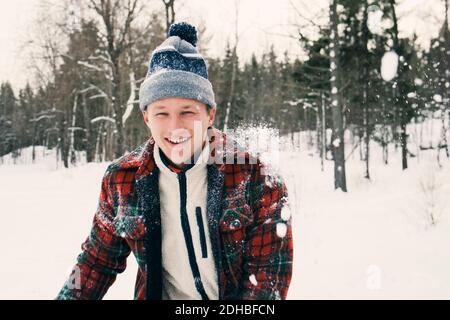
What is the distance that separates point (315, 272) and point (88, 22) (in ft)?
49.1

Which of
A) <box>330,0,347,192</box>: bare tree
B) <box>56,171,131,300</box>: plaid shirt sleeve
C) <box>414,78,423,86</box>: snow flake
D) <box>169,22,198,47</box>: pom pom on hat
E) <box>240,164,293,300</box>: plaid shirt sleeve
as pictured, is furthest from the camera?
<box>414,78,423,86</box>: snow flake

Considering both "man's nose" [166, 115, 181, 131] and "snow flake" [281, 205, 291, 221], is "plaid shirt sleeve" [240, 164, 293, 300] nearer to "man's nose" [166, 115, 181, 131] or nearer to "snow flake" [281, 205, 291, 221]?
"snow flake" [281, 205, 291, 221]

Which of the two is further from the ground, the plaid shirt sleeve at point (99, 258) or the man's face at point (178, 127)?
the man's face at point (178, 127)

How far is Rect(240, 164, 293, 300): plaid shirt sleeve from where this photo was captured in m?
1.64

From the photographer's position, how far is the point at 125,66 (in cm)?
2197

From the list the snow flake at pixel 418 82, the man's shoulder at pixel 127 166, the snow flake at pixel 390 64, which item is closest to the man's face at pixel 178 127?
the man's shoulder at pixel 127 166

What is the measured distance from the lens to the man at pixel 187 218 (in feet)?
5.43

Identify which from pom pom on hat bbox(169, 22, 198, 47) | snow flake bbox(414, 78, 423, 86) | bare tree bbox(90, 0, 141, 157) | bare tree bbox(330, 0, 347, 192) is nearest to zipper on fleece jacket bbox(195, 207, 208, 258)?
pom pom on hat bbox(169, 22, 198, 47)

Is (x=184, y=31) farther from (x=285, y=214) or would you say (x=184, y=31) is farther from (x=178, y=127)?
(x=285, y=214)

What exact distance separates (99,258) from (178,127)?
0.70 metres

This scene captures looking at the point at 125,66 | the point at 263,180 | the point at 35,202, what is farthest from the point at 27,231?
the point at 125,66

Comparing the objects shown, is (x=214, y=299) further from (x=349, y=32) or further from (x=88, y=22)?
(x=349, y=32)

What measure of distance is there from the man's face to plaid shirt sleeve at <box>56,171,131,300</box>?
31cm

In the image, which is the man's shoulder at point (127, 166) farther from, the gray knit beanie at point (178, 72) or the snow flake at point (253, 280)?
the snow flake at point (253, 280)
